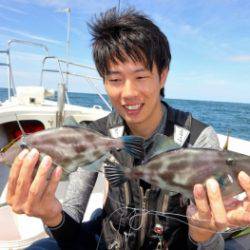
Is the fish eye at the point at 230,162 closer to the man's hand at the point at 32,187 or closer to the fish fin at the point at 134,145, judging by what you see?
the fish fin at the point at 134,145

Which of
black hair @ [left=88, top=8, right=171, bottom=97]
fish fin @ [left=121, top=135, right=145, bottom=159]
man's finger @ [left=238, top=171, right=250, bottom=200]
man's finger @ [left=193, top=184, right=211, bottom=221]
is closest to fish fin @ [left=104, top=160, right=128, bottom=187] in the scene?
fish fin @ [left=121, top=135, right=145, bottom=159]

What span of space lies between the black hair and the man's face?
0.25 ft

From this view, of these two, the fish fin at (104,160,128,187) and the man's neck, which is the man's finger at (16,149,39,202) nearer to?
the fish fin at (104,160,128,187)

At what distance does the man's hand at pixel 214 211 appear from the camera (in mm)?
1938

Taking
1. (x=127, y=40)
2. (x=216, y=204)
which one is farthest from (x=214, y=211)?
(x=127, y=40)

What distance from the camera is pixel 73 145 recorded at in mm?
2035

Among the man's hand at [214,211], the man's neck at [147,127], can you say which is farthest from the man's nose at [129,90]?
the man's hand at [214,211]

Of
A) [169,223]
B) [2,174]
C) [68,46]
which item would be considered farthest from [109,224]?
[68,46]

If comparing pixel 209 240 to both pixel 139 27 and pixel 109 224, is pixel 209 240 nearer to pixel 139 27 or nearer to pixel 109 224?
pixel 109 224

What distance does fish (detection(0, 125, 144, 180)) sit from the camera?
2014mm

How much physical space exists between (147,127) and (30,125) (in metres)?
4.50

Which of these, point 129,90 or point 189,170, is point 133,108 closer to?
point 129,90

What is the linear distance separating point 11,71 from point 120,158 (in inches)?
247

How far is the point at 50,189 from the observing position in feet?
7.29
